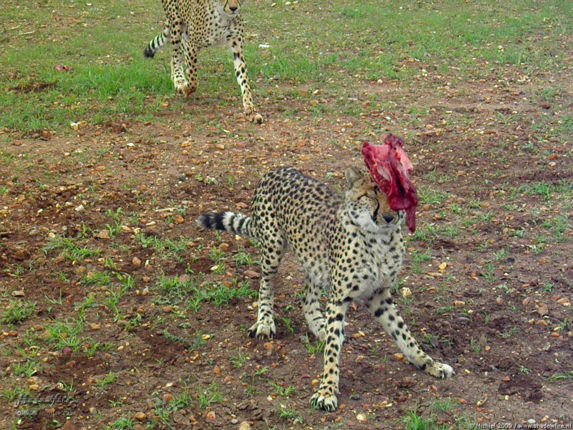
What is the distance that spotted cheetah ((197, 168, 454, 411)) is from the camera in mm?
4285

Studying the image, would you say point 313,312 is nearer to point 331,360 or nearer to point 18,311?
point 331,360

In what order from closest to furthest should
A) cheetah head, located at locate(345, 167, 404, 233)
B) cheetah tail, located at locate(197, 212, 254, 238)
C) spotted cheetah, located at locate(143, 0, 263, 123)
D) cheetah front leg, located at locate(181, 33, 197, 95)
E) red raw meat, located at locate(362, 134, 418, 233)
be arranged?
red raw meat, located at locate(362, 134, 418, 233)
cheetah head, located at locate(345, 167, 404, 233)
cheetah tail, located at locate(197, 212, 254, 238)
spotted cheetah, located at locate(143, 0, 263, 123)
cheetah front leg, located at locate(181, 33, 197, 95)

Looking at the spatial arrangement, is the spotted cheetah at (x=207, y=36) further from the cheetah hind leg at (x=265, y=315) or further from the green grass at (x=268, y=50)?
the cheetah hind leg at (x=265, y=315)

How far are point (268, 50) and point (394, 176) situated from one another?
6539mm

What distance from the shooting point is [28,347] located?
476 cm

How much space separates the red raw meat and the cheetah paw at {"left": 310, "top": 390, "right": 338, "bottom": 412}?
957 mm

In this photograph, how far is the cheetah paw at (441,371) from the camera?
176 inches

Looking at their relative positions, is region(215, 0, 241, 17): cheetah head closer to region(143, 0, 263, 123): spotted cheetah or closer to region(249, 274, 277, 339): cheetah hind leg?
region(143, 0, 263, 123): spotted cheetah

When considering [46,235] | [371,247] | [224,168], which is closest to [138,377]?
[371,247]

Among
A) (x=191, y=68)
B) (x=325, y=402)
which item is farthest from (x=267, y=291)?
(x=191, y=68)

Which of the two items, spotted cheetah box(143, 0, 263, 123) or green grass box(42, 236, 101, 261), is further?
spotted cheetah box(143, 0, 263, 123)

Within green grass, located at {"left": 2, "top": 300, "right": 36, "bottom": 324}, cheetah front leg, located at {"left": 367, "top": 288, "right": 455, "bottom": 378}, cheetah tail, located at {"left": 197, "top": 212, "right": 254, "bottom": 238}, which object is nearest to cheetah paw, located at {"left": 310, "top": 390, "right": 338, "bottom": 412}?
cheetah front leg, located at {"left": 367, "top": 288, "right": 455, "bottom": 378}

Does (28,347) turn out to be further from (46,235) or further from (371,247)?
(371,247)

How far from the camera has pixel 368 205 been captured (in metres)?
4.21
